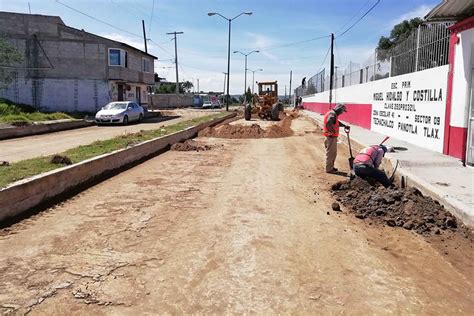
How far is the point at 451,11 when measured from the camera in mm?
10242

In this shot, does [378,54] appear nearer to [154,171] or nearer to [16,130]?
[154,171]

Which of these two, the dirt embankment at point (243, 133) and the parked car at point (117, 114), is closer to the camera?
the dirt embankment at point (243, 133)

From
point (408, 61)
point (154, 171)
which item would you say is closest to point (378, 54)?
point (408, 61)

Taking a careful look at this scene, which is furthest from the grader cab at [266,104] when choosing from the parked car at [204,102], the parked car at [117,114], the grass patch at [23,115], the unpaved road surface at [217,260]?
the parked car at [204,102]

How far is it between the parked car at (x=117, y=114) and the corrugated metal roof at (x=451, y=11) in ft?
66.5

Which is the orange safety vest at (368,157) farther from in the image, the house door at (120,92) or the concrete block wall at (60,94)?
the house door at (120,92)

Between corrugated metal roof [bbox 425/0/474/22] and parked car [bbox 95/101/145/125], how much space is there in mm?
20270

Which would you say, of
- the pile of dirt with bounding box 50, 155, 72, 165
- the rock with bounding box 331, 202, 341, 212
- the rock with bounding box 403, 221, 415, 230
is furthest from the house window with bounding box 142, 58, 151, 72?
the rock with bounding box 403, 221, 415, 230

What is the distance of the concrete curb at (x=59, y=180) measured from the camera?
21.6ft

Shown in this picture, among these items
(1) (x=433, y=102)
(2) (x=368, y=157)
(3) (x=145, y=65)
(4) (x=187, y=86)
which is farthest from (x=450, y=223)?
(4) (x=187, y=86)

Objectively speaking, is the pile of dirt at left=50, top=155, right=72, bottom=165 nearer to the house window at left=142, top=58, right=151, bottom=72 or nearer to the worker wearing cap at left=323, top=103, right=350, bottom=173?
the worker wearing cap at left=323, top=103, right=350, bottom=173

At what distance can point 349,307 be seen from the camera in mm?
3924

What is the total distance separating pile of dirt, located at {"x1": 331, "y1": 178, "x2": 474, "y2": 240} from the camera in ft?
20.6

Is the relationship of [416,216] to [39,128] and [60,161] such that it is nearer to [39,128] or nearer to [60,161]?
[60,161]
